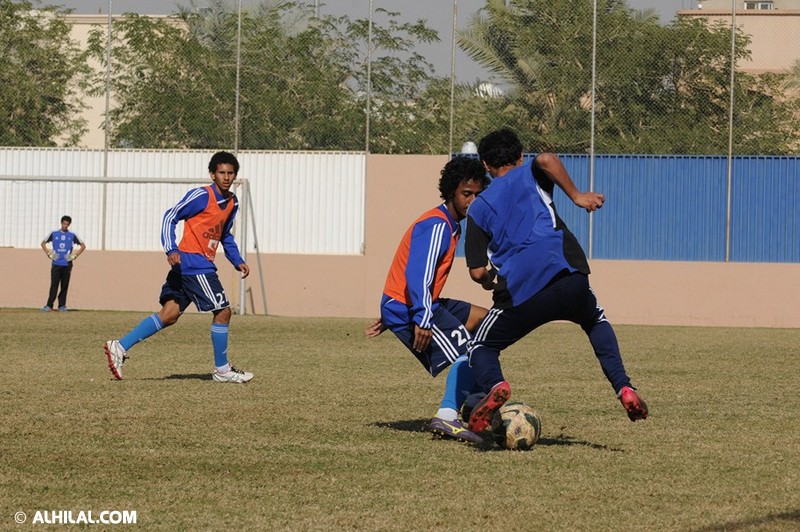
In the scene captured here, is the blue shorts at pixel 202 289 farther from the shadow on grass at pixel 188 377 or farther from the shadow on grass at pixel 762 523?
the shadow on grass at pixel 762 523

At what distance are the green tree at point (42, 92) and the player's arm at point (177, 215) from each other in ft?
49.8

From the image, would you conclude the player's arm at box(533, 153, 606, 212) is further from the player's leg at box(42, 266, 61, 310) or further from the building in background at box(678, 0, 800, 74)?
the player's leg at box(42, 266, 61, 310)

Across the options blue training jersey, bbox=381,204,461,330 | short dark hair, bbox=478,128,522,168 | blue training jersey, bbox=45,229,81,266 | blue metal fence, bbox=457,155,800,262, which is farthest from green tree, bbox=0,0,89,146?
short dark hair, bbox=478,128,522,168

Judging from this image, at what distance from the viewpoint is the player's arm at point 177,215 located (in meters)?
11.1

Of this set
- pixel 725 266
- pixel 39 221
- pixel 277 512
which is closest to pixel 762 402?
pixel 277 512

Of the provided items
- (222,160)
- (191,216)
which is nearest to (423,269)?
(222,160)

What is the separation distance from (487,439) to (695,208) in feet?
55.3

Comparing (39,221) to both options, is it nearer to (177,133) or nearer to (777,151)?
(177,133)

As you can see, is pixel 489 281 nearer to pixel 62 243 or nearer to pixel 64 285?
pixel 64 285

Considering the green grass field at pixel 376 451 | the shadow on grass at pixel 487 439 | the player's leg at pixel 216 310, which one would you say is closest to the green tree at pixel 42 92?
the green grass field at pixel 376 451

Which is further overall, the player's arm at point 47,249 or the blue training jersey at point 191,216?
the player's arm at point 47,249

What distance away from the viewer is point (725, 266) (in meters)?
23.6

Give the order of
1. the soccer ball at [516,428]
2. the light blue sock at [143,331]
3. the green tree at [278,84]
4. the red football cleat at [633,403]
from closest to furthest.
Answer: the red football cleat at [633,403]
the soccer ball at [516,428]
the light blue sock at [143,331]
the green tree at [278,84]

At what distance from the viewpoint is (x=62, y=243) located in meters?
24.0
